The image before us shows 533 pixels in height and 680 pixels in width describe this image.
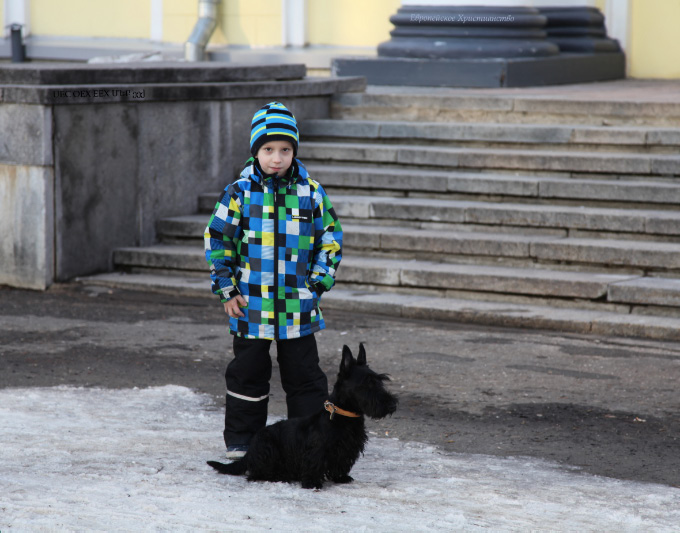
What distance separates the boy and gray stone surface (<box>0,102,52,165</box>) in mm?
4597

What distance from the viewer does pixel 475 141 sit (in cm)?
1054

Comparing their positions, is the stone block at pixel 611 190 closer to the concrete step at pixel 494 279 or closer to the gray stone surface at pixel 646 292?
the concrete step at pixel 494 279

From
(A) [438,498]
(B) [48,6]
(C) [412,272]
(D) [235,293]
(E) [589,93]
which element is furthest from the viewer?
(B) [48,6]

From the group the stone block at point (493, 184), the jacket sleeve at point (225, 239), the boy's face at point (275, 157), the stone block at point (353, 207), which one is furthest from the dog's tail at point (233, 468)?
the stone block at point (493, 184)

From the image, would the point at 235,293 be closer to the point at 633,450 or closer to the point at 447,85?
the point at 633,450

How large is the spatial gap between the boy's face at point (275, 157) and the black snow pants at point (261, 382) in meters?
0.71

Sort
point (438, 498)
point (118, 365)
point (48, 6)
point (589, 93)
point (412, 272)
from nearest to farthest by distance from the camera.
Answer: point (438, 498) → point (118, 365) → point (412, 272) → point (589, 93) → point (48, 6)

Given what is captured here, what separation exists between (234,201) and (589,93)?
25.0ft

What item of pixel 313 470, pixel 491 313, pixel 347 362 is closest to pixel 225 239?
pixel 347 362

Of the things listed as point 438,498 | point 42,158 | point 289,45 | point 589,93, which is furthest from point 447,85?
point 438,498

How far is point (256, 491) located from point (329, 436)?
36 cm

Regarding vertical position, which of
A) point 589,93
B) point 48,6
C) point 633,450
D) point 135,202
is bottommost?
point 633,450

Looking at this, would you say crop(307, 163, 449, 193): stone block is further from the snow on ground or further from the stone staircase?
the snow on ground

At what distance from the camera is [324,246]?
490cm
